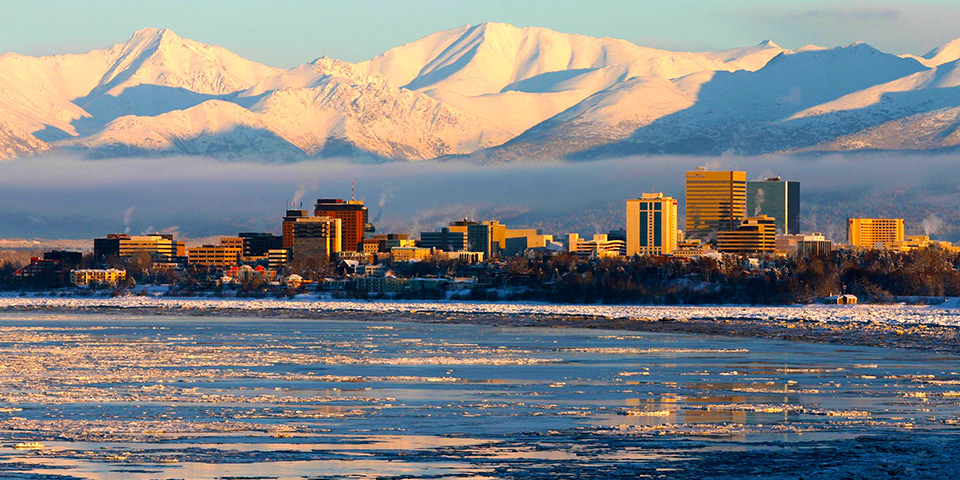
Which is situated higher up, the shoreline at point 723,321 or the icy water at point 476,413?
the shoreline at point 723,321

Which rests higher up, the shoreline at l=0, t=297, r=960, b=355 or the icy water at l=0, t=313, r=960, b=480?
the shoreline at l=0, t=297, r=960, b=355

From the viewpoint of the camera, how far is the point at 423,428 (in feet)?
149

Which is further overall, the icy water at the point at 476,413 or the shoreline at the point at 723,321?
the shoreline at the point at 723,321

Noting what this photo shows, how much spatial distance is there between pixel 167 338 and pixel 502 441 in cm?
6780

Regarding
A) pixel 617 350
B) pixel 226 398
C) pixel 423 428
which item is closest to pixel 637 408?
pixel 423 428

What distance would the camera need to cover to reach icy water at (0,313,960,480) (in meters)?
37.9

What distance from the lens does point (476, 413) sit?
4950 cm

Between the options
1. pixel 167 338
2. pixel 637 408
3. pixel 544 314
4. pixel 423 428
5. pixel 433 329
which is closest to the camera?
pixel 423 428

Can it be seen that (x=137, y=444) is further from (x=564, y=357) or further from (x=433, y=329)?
(x=433, y=329)

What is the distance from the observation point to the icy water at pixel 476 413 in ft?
124

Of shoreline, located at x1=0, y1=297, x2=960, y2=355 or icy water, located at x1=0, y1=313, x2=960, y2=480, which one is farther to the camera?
shoreline, located at x1=0, y1=297, x2=960, y2=355

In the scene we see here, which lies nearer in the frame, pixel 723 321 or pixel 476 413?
pixel 476 413

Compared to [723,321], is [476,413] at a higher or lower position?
lower

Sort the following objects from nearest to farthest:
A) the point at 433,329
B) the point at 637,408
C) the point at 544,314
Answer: the point at 637,408, the point at 433,329, the point at 544,314
